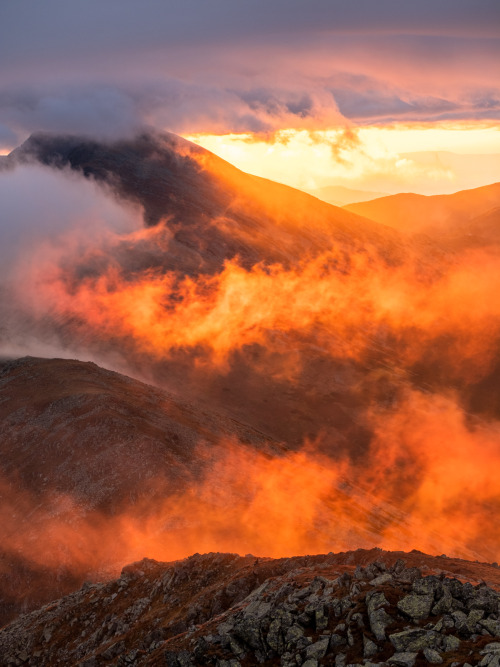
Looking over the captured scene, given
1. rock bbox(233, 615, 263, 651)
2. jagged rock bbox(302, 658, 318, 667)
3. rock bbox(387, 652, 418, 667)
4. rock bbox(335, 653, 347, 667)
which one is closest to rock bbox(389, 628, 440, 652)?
rock bbox(387, 652, 418, 667)

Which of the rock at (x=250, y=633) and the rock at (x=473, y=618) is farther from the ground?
the rock at (x=473, y=618)

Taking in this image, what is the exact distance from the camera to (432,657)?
1572cm

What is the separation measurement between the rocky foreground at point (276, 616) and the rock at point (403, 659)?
3 cm

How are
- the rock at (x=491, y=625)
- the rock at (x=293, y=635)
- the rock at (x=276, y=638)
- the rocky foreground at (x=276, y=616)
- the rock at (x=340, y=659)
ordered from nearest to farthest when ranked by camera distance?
the rock at (x=491, y=625)
the rock at (x=340, y=659)
the rocky foreground at (x=276, y=616)
the rock at (x=293, y=635)
the rock at (x=276, y=638)


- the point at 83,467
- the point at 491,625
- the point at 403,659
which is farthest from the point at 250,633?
the point at 83,467

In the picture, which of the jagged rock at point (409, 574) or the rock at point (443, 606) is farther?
the jagged rock at point (409, 574)

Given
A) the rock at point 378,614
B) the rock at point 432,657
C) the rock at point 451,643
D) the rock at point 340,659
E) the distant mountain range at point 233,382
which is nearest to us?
the rock at point 432,657

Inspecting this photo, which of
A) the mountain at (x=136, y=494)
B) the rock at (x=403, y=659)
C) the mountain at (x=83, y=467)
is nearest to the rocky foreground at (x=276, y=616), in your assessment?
the rock at (x=403, y=659)

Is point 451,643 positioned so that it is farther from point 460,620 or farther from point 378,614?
point 378,614

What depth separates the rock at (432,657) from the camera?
15648mm

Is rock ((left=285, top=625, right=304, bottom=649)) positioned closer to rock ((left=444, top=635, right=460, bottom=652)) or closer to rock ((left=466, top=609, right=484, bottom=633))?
rock ((left=444, top=635, right=460, bottom=652))

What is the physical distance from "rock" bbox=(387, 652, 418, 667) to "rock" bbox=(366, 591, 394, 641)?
1129mm

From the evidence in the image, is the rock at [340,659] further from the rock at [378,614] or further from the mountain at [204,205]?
the mountain at [204,205]

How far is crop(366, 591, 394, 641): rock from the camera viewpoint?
686 inches
